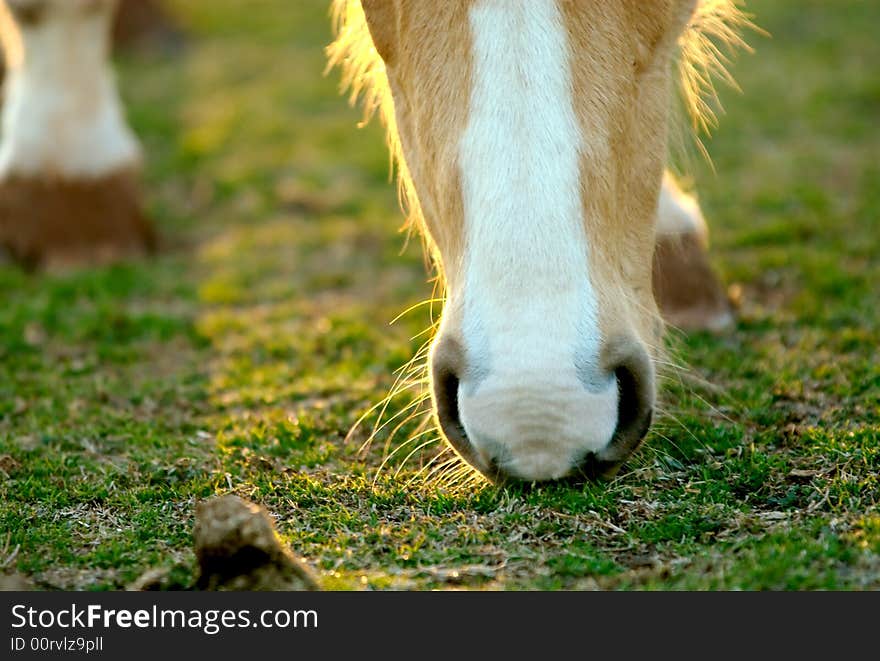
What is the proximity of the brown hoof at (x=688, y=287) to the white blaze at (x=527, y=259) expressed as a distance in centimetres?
166

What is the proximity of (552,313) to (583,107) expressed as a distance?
54 cm

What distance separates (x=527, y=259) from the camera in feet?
8.37

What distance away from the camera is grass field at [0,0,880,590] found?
2662 mm

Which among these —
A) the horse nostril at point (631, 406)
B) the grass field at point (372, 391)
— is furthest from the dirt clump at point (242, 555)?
the horse nostril at point (631, 406)

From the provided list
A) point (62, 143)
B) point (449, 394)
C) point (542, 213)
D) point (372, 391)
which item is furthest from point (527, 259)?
point (62, 143)

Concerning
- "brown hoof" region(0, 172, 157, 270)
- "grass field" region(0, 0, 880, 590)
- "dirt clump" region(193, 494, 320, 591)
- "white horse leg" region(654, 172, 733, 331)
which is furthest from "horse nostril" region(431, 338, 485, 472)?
"brown hoof" region(0, 172, 157, 270)

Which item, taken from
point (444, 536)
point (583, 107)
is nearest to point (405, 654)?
point (444, 536)

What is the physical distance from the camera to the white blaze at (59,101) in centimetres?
521

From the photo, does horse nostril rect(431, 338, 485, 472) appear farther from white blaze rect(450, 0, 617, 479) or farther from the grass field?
the grass field

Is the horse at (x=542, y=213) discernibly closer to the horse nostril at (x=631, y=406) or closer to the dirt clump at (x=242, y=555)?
the horse nostril at (x=631, y=406)

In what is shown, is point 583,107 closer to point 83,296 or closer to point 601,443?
point 601,443

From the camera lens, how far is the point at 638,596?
7.79ft

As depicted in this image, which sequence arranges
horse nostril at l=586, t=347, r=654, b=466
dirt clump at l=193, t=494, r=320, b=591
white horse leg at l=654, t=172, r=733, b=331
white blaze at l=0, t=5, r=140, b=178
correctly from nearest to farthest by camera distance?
dirt clump at l=193, t=494, r=320, b=591
horse nostril at l=586, t=347, r=654, b=466
white horse leg at l=654, t=172, r=733, b=331
white blaze at l=0, t=5, r=140, b=178

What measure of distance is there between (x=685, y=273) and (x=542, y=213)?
5.88 ft
